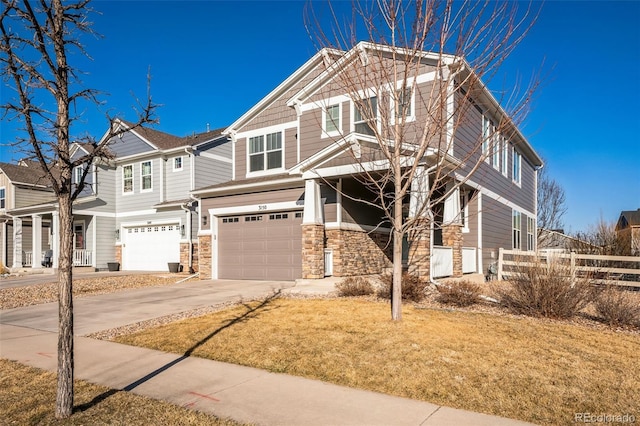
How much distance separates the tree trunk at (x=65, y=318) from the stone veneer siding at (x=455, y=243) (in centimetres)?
1173

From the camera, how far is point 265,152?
18.0m

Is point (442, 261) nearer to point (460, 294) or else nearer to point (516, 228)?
point (460, 294)

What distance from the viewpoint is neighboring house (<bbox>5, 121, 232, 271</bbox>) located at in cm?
2230

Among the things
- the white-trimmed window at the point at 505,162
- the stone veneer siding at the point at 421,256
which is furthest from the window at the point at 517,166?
the stone veneer siding at the point at 421,256

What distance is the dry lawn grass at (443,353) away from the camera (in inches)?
184

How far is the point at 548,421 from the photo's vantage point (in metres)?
4.10

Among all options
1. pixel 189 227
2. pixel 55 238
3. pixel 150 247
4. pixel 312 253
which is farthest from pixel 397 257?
pixel 55 238

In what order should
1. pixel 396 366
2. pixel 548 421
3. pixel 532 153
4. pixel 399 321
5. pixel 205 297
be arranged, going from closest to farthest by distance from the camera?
1. pixel 548 421
2. pixel 396 366
3. pixel 399 321
4. pixel 205 297
5. pixel 532 153

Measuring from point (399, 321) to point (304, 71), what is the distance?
1226cm

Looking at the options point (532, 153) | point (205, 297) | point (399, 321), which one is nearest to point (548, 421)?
point (399, 321)

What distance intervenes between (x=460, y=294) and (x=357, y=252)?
6.66 m

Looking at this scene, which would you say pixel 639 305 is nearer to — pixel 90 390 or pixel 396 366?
pixel 396 366

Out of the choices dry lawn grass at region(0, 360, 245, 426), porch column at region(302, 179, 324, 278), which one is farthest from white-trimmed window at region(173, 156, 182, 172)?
dry lawn grass at region(0, 360, 245, 426)

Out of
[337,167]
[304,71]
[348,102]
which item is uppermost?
[304,71]
